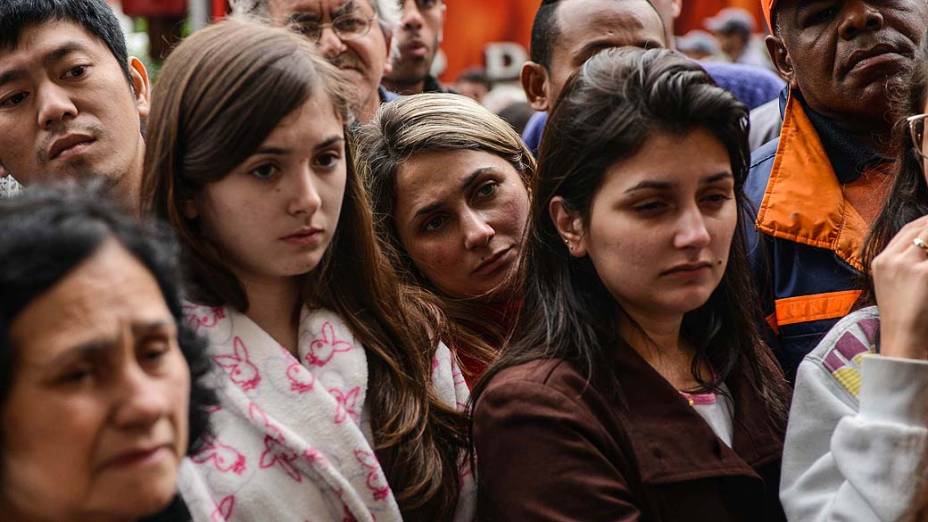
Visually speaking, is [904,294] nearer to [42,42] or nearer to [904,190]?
[904,190]

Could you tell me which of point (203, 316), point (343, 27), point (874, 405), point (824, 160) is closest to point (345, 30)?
point (343, 27)

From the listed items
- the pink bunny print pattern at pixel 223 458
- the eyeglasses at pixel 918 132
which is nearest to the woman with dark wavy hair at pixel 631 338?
the eyeglasses at pixel 918 132

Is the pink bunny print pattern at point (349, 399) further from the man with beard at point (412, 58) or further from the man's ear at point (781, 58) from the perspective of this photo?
the man with beard at point (412, 58)

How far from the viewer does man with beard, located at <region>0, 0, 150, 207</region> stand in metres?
3.11

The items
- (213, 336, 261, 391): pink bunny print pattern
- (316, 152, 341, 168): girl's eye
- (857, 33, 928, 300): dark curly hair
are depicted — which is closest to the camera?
(213, 336, 261, 391): pink bunny print pattern

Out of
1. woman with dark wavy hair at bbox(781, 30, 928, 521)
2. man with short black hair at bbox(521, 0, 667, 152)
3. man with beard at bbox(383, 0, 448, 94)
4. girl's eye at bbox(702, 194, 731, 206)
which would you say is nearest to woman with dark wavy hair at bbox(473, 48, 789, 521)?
girl's eye at bbox(702, 194, 731, 206)

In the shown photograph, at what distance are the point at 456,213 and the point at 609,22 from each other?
1.41m

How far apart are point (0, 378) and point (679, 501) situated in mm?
1275

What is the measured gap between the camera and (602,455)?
2.36 metres

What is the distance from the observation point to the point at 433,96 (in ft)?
11.2

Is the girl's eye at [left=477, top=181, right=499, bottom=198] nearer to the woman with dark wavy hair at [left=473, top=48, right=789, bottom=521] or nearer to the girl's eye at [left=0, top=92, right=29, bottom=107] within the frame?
the woman with dark wavy hair at [left=473, top=48, right=789, bottom=521]

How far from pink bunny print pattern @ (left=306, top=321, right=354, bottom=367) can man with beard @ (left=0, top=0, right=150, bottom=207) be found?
2.63 ft

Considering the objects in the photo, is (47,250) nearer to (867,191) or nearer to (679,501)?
(679,501)

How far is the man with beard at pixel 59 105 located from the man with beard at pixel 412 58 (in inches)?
77.1
